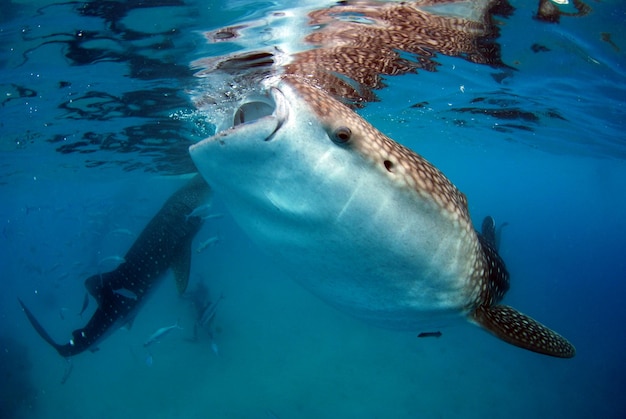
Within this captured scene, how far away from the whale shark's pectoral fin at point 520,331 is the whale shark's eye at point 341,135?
1.84 meters

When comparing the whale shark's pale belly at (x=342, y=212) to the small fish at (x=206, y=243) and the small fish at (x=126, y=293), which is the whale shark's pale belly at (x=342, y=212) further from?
the small fish at (x=206, y=243)

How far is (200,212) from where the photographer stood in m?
8.95

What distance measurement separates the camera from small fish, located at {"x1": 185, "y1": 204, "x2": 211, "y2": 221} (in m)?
8.66

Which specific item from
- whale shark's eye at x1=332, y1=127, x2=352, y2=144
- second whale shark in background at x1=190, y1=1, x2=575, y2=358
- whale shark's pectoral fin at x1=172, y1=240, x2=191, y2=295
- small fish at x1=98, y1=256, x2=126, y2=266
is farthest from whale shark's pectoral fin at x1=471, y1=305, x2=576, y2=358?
small fish at x1=98, y1=256, x2=126, y2=266

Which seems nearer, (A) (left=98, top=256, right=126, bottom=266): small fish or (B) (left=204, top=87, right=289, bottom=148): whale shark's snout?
(B) (left=204, top=87, right=289, bottom=148): whale shark's snout

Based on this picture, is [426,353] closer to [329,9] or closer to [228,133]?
[329,9]

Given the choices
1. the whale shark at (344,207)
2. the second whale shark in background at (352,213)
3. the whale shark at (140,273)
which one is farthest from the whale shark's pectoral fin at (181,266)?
the whale shark at (344,207)

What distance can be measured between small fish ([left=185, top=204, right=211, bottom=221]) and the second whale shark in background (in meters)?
6.62

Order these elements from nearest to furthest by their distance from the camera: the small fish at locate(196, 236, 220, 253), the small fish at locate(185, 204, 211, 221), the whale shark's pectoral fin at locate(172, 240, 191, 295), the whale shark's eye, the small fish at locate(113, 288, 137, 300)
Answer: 1. the whale shark's eye
2. the small fish at locate(113, 288, 137, 300)
3. the whale shark's pectoral fin at locate(172, 240, 191, 295)
4. the small fish at locate(185, 204, 211, 221)
5. the small fish at locate(196, 236, 220, 253)

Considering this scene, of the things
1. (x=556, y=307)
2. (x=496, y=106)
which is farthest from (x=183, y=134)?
(x=556, y=307)

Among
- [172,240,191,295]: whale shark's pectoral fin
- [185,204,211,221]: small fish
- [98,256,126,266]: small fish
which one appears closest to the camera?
[98,256,126,266]: small fish

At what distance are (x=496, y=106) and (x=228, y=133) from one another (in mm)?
14948

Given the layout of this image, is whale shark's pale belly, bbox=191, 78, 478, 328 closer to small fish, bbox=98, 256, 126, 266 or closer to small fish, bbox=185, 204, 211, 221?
small fish, bbox=98, 256, 126, 266

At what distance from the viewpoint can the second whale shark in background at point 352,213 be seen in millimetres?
1758
